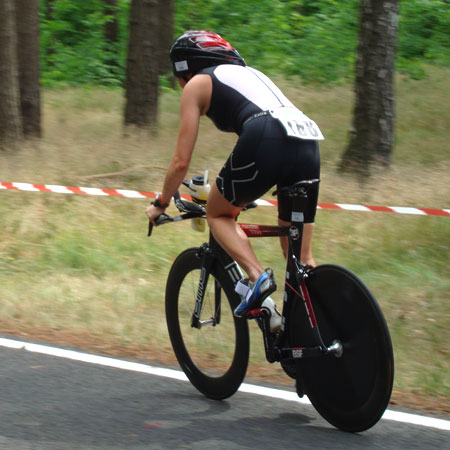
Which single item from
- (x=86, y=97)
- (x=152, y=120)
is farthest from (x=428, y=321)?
(x=86, y=97)

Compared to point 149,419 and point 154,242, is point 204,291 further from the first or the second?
point 154,242

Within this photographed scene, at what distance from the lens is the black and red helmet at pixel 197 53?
171 inches

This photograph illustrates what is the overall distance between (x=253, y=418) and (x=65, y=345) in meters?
1.89

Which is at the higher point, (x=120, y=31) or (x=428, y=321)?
(x=428, y=321)

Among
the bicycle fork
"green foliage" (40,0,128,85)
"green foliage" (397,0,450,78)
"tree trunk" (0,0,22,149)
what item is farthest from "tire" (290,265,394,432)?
"green foliage" (40,0,128,85)

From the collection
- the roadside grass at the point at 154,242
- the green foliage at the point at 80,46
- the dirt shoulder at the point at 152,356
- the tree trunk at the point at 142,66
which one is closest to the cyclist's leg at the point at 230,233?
the dirt shoulder at the point at 152,356

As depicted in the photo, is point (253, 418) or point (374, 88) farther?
point (374, 88)

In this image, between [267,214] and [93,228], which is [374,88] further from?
[93,228]

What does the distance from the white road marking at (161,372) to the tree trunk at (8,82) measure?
257 inches

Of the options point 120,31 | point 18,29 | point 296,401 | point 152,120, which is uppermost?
point 296,401

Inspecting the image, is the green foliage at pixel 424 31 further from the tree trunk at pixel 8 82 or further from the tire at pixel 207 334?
the tire at pixel 207 334

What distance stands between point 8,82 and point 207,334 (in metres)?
7.91

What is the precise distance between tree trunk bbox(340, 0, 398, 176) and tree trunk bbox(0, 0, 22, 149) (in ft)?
16.3

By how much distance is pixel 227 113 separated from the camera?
4301 mm
